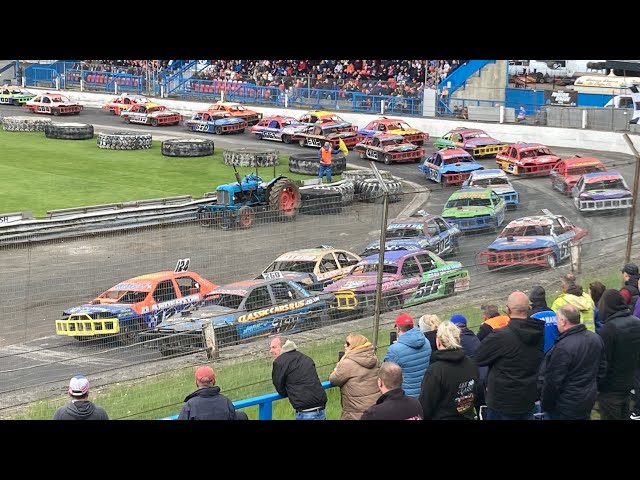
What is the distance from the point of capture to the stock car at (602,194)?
48.8 feet

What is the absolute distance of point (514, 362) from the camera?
8031 millimetres

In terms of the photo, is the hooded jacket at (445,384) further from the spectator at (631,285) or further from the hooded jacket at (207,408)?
the spectator at (631,285)

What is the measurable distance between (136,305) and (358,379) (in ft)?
24.1

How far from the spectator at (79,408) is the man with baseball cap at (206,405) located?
2.05ft

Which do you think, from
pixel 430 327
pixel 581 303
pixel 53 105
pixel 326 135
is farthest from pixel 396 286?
pixel 53 105

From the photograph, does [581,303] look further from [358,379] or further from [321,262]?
[321,262]

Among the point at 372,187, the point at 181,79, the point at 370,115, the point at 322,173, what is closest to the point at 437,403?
the point at 372,187

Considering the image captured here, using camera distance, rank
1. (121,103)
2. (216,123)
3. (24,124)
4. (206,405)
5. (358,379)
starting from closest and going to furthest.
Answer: (206,405)
(358,379)
(24,124)
(216,123)
(121,103)

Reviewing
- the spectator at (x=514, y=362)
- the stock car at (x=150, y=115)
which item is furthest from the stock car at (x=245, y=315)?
the stock car at (x=150, y=115)

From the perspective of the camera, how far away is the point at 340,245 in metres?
15.2

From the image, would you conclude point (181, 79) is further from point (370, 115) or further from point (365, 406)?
point (365, 406)

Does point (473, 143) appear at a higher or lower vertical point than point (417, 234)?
lower

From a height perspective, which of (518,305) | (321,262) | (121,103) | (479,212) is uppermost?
(518,305)

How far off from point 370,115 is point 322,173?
1320cm
